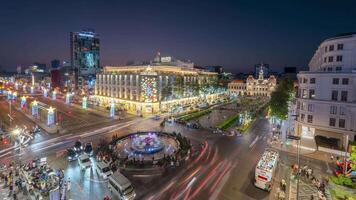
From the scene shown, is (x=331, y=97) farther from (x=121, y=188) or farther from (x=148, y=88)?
(x=148, y=88)

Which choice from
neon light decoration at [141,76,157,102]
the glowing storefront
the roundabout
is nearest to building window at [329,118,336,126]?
the roundabout

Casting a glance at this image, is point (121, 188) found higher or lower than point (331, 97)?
lower

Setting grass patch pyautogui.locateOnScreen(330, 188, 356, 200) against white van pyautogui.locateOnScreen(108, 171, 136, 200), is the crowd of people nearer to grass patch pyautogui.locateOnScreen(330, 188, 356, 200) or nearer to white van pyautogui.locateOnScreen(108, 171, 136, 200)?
white van pyautogui.locateOnScreen(108, 171, 136, 200)

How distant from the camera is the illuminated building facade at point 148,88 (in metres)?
73.0

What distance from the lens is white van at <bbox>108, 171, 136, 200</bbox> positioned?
21.5 meters

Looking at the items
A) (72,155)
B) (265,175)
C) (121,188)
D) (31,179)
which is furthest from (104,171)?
(265,175)

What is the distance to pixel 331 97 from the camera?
3916 cm

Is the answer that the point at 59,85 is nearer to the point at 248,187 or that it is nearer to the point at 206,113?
the point at 206,113

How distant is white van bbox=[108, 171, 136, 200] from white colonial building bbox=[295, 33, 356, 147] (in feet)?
125

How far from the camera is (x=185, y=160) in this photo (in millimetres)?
32438

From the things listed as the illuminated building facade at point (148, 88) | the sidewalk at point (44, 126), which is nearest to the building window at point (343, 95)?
the illuminated building facade at point (148, 88)

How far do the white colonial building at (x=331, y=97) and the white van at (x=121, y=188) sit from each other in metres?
38.1

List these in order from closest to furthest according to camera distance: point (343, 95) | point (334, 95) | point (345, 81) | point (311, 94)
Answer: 1. point (345, 81)
2. point (343, 95)
3. point (334, 95)
4. point (311, 94)

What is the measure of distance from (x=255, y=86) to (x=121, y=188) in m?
137
